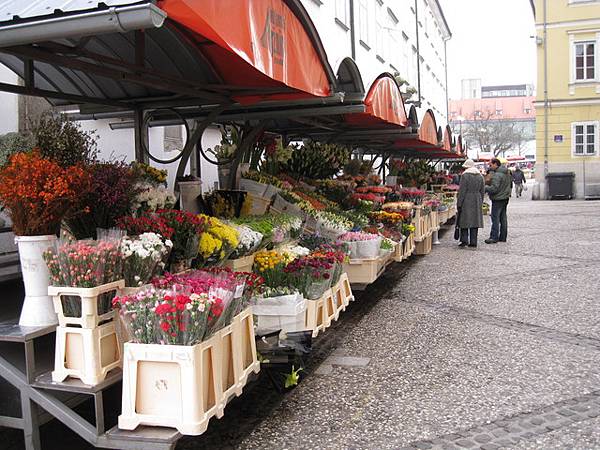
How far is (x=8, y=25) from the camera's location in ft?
9.07

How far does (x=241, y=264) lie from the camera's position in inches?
192

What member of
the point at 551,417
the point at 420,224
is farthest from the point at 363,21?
the point at 551,417

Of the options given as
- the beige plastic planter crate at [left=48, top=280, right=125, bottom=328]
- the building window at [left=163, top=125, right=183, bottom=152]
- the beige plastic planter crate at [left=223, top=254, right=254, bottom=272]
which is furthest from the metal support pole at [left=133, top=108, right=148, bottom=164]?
the building window at [left=163, top=125, right=183, bottom=152]

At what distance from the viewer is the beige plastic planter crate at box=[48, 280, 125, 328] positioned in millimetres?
3053

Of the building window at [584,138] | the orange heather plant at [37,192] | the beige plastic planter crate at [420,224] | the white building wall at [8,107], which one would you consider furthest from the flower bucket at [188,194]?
the building window at [584,138]

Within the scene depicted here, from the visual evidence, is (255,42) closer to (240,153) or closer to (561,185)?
(240,153)

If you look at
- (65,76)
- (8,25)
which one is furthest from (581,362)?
(65,76)

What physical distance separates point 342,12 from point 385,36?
5.84m

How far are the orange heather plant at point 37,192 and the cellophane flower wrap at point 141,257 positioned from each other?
1.25ft

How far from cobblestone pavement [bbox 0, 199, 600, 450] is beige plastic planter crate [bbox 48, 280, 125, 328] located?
1126mm

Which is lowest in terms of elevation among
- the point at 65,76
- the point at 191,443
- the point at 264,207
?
the point at 191,443

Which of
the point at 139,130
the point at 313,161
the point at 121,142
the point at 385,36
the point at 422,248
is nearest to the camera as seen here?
the point at 139,130

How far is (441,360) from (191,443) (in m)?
2.35

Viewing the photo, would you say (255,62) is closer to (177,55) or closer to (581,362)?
(177,55)
